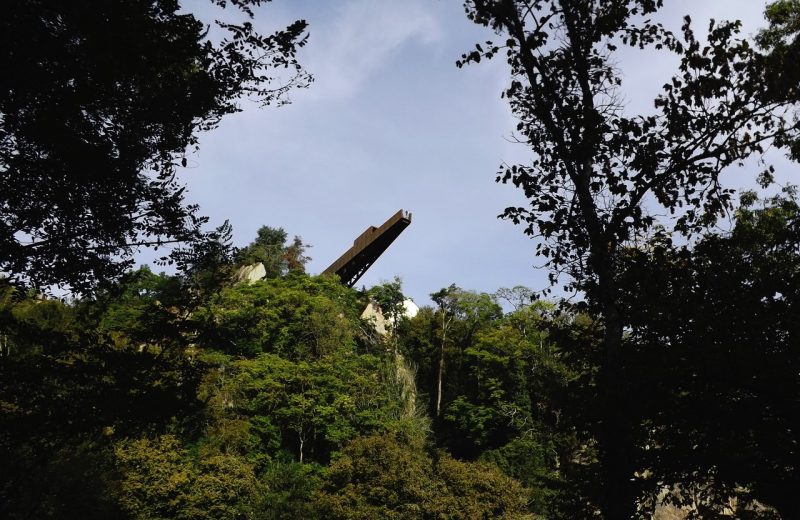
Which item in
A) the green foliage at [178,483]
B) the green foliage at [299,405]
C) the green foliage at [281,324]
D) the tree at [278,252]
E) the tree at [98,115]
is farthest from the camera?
the tree at [278,252]

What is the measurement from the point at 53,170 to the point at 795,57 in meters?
6.91

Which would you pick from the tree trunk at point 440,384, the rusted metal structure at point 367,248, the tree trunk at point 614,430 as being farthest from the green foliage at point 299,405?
the tree trunk at point 614,430

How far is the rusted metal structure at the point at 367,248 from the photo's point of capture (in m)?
32.1

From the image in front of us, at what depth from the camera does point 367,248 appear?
34.0 metres

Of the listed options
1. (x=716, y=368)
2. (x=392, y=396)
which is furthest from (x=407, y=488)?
(x=716, y=368)

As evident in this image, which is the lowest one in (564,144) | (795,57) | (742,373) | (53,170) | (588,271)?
(742,373)

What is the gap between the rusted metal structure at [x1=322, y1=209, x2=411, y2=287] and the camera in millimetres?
32062

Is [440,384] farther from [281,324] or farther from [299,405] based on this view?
[299,405]

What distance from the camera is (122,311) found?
88.1 ft

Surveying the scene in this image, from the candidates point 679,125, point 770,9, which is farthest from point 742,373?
point 770,9

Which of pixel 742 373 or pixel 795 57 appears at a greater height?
pixel 795 57

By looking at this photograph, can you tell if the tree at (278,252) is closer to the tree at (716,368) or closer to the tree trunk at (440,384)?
the tree trunk at (440,384)

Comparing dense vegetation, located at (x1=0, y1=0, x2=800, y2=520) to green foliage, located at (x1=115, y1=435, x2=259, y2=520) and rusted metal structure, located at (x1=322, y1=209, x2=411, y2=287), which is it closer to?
green foliage, located at (x1=115, y1=435, x2=259, y2=520)

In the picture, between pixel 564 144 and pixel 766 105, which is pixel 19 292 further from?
pixel 766 105
